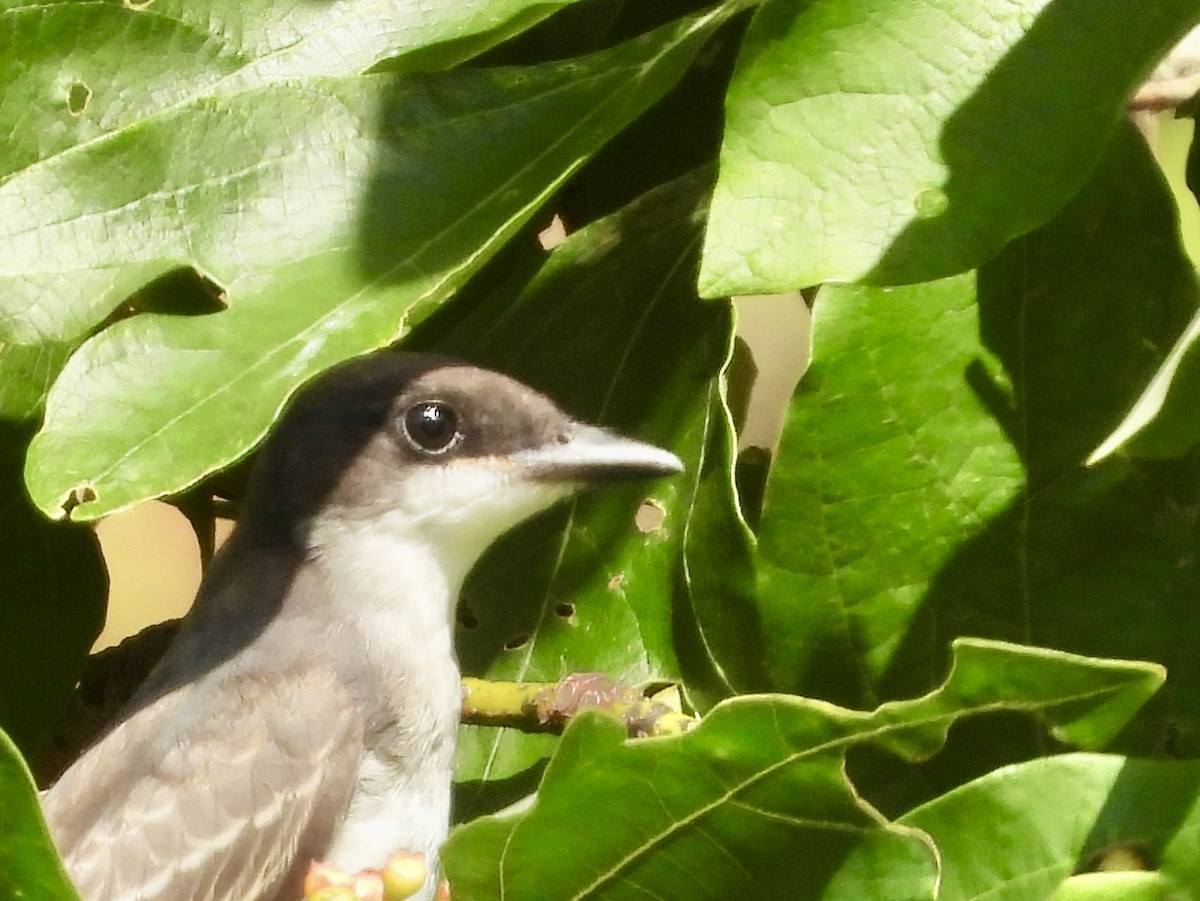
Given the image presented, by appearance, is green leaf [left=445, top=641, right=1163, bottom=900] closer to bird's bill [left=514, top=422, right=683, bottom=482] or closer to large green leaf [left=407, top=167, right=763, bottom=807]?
large green leaf [left=407, top=167, right=763, bottom=807]

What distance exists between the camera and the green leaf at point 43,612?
4.22 ft

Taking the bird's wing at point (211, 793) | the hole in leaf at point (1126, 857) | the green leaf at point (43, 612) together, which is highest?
the hole in leaf at point (1126, 857)

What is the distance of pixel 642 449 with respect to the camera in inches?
48.6

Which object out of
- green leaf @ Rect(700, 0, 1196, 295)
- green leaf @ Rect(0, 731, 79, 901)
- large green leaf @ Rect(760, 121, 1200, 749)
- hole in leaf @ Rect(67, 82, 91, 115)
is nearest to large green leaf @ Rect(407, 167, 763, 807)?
large green leaf @ Rect(760, 121, 1200, 749)

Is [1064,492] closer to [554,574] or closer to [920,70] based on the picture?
[920,70]

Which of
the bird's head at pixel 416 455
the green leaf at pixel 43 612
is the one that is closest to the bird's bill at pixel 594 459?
the bird's head at pixel 416 455

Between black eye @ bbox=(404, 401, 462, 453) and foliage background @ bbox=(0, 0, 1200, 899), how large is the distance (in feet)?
0.38

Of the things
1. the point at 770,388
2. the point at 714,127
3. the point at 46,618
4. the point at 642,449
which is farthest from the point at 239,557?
the point at 770,388

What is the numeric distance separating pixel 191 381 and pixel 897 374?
46cm

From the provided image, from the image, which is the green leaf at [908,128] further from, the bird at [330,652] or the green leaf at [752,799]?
the bird at [330,652]

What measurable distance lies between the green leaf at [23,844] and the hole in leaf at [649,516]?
587mm

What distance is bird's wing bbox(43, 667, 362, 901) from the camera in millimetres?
1196

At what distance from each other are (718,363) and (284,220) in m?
0.35

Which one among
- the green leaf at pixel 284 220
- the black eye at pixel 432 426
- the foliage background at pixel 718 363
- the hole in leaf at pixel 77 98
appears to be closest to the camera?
the foliage background at pixel 718 363
